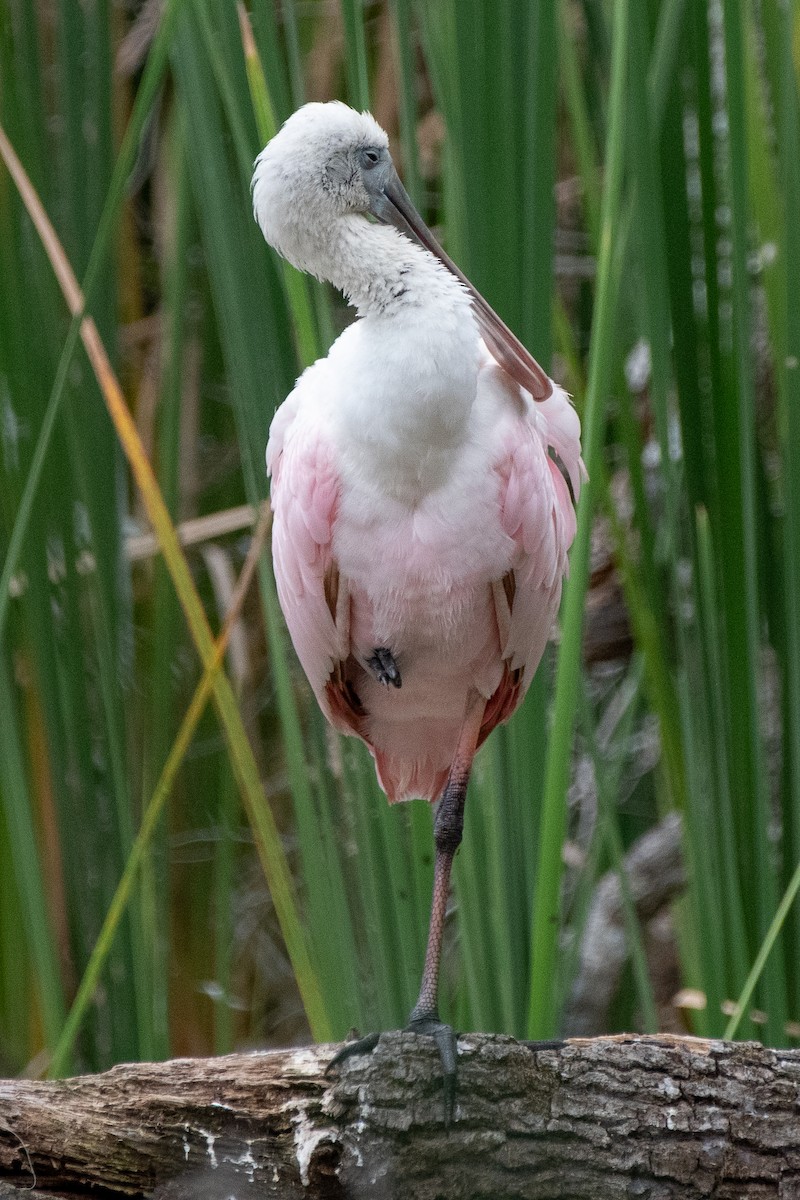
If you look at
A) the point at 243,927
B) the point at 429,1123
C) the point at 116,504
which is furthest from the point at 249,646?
the point at 429,1123

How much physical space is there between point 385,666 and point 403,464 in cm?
26

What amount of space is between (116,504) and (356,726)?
40cm

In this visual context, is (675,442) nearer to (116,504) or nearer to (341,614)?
(341,614)

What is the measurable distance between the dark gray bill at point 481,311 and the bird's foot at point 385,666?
12.4 inches

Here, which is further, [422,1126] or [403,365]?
[403,365]

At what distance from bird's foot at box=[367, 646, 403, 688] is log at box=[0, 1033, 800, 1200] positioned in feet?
1.48

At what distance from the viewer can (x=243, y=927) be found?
3156 millimetres

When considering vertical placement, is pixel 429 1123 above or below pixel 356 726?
below

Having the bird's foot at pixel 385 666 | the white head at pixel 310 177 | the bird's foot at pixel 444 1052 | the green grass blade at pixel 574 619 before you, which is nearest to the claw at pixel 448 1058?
the bird's foot at pixel 444 1052

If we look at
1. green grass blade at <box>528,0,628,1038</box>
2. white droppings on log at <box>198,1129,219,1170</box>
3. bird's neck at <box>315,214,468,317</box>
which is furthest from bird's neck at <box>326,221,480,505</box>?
white droppings on log at <box>198,1129,219,1170</box>

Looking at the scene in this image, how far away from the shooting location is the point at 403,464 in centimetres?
144

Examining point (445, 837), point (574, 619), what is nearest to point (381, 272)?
point (574, 619)

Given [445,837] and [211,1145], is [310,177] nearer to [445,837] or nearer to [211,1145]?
[445,837]

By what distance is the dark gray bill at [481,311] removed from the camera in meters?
1.44
